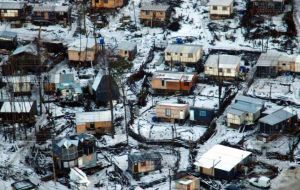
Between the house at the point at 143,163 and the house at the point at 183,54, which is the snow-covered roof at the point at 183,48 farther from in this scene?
the house at the point at 143,163

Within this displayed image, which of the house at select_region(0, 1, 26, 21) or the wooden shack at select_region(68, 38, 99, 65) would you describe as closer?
the wooden shack at select_region(68, 38, 99, 65)

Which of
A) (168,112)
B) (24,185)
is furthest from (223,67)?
(24,185)

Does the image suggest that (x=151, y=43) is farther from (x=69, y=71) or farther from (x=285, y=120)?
(x=285, y=120)

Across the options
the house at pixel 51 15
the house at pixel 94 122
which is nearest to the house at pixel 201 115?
the house at pixel 94 122

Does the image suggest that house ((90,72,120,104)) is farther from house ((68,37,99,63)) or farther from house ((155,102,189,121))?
house ((68,37,99,63))

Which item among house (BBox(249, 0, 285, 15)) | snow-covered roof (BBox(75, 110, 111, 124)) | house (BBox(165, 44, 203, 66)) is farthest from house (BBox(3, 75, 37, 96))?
house (BBox(249, 0, 285, 15))

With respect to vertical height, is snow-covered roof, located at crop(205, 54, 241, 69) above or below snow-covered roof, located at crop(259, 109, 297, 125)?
above
